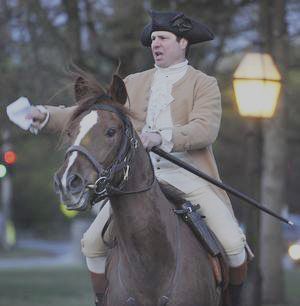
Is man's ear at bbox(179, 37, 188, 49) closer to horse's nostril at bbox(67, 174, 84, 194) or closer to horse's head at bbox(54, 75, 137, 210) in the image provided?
horse's head at bbox(54, 75, 137, 210)

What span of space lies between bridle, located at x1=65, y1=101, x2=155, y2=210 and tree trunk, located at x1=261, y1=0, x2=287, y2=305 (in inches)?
474

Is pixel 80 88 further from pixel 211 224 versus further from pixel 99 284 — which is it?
pixel 99 284

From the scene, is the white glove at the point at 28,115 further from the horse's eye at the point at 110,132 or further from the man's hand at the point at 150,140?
the horse's eye at the point at 110,132

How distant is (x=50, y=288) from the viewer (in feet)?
68.1

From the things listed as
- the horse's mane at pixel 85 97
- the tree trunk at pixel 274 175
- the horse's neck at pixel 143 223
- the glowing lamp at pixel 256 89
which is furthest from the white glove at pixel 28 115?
the tree trunk at pixel 274 175

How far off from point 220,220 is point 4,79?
11.4 meters

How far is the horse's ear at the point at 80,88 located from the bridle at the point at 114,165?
0.25m

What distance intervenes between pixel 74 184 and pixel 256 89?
7.44m

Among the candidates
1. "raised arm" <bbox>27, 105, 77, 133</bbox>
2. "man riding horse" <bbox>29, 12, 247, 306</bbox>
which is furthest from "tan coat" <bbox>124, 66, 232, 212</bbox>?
"raised arm" <bbox>27, 105, 77, 133</bbox>

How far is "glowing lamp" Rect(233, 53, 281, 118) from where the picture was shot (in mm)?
13031

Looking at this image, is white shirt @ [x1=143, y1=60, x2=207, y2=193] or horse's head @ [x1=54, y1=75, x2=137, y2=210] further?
white shirt @ [x1=143, y1=60, x2=207, y2=193]

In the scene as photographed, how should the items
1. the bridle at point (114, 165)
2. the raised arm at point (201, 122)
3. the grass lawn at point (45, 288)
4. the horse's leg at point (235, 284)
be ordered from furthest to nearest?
the grass lawn at point (45, 288)
the horse's leg at point (235, 284)
the raised arm at point (201, 122)
the bridle at point (114, 165)

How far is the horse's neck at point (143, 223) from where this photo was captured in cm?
672

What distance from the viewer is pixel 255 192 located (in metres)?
14.6
